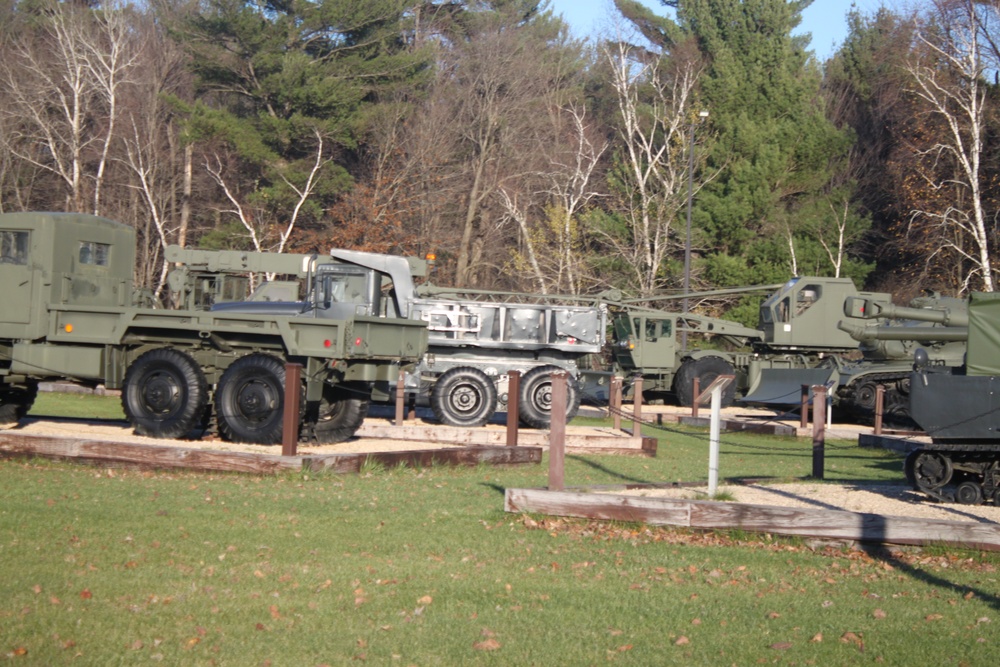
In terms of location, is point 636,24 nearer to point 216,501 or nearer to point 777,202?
point 777,202

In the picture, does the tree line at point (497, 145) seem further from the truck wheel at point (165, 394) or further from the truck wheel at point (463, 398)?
the truck wheel at point (165, 394)

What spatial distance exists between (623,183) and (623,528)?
3332 cm

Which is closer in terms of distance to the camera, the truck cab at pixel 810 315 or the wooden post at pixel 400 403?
the wooden post at pixel 400 403

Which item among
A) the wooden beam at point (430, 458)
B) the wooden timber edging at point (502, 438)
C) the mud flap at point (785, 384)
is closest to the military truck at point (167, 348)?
the wooden timber edging at point (502, 438)

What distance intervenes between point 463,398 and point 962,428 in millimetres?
10615

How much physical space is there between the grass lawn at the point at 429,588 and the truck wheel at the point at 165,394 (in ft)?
10.6

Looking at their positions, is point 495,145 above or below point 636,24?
below

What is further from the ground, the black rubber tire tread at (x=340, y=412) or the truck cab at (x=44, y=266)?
the truck cab at (x=44, y=266)

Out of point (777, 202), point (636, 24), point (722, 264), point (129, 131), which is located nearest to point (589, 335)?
point (722, 264)

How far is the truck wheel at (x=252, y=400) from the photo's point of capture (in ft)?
46.8

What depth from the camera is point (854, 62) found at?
51562 millimetres

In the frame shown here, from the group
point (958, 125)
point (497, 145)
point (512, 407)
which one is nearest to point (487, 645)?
point (512, 407)

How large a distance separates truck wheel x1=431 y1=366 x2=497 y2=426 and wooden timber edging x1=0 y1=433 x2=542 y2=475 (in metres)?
6.24

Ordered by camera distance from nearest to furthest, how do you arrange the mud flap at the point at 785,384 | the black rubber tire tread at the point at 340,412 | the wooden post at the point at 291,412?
the wooden post at the point at 291,412
the black rubber tire tread at the point at 340,412
the mud flap at the point at 785,384
